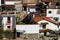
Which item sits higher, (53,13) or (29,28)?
(53,13)

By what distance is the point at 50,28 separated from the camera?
471 inches

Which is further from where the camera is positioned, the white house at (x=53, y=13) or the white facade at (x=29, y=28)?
the white house at (x=53, y=13)

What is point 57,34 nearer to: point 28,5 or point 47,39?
point 47,39

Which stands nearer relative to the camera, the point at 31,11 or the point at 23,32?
the point at 23,32

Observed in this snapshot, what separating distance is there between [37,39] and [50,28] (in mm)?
1461

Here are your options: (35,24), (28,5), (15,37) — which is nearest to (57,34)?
(35,24)

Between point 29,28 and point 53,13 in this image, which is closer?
point 29,28

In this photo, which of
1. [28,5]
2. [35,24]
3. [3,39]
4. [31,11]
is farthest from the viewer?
[28,5]

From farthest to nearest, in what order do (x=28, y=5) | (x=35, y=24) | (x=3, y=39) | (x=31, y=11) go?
(x=28, y=5)
(x=31, y=11)
(x=35, y=24)
(x=3, y=39)

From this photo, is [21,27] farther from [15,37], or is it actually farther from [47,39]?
[47,39]

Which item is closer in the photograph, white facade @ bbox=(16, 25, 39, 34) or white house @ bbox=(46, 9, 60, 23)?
white facade @ bbox=(16, 25, 39, 34)

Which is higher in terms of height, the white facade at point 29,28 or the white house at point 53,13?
the white house at point 53,13

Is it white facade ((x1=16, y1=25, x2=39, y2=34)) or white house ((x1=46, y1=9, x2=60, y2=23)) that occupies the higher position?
white house ((x1=46, y1=9, x2=60, y2=23))

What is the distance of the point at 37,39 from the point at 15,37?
3.23 feet
